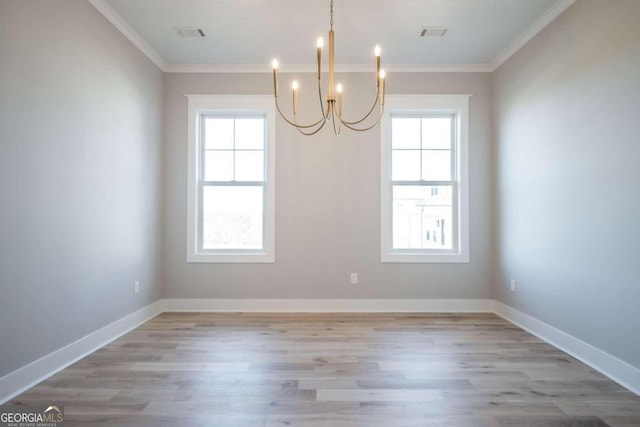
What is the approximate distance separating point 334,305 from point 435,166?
6.47ft

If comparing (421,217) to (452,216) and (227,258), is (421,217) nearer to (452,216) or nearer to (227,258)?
(452,216)

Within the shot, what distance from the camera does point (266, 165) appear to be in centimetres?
402

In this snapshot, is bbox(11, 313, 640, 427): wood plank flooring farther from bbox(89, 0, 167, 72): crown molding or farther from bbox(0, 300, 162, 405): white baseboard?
bbox(89, 0, 167, 72): crown molding

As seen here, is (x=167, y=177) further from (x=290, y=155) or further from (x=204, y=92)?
(x=290, y=155)

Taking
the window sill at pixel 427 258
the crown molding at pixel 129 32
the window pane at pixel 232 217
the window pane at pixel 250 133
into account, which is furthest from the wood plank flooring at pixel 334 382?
the crown molding at pixel 129 32

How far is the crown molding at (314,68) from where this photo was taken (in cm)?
394

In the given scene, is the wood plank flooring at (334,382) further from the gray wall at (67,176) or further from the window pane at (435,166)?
the window pane at (435,166)

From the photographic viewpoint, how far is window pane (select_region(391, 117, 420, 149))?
4.07 metres

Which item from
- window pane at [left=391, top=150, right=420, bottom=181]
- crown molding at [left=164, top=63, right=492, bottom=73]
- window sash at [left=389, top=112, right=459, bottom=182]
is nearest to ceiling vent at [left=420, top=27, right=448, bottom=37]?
crown molding at [left=164, top=63, right=492, bottom=73]

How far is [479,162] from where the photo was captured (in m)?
3.99

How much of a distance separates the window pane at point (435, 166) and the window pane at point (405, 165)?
8 cm

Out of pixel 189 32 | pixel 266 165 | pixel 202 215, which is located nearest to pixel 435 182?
pixel 266 165

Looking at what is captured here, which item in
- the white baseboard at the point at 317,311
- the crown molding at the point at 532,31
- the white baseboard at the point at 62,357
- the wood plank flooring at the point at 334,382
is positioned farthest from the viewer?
the crown molding at the point at 532,31

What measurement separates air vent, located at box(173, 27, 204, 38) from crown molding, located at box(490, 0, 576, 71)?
3.01m
